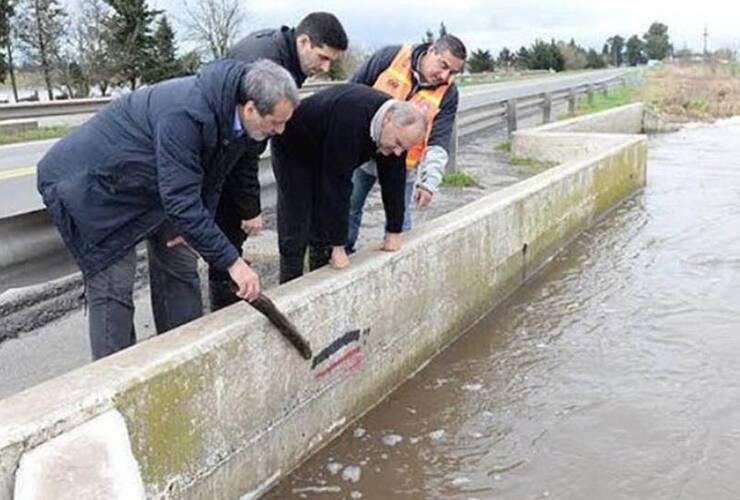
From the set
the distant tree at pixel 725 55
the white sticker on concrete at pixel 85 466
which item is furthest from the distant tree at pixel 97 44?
the distant tree at pixel 725 55

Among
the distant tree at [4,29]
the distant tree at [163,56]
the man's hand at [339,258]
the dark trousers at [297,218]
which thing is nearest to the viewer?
the man's hand at [339,258]

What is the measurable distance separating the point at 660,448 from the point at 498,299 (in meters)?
2.49

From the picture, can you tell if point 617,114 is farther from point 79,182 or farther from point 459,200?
point 79,182

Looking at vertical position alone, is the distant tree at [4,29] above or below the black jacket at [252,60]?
above

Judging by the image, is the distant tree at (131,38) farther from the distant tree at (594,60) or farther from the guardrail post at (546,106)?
the distant tree at (594,60)

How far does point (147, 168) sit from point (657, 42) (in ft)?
469

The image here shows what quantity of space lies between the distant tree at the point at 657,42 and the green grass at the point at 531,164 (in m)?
129

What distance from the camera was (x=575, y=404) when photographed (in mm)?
5176

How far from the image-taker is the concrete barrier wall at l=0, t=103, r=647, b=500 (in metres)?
3.07

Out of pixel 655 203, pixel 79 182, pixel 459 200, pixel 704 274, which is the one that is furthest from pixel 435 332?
pixel 655 203

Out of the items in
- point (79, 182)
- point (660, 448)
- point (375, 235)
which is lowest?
point (660, 448)

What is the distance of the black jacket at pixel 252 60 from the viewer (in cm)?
459

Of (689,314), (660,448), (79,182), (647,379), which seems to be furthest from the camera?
(689,314)

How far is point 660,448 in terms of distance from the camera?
4.63m
